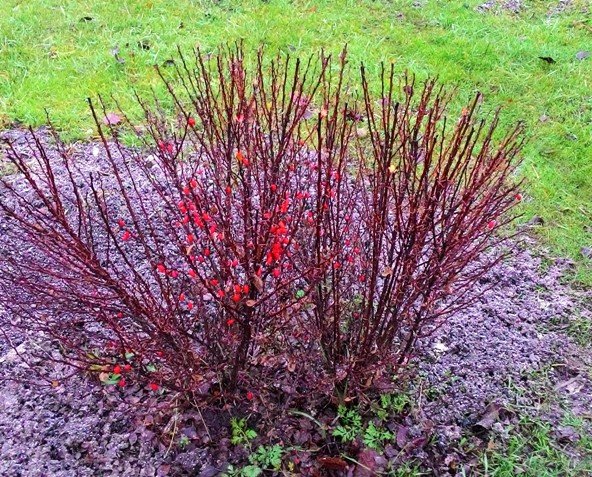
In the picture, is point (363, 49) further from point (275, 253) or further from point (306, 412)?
point (275, 253)

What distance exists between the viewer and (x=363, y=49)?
17.6 feet

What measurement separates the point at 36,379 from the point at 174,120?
241 cm

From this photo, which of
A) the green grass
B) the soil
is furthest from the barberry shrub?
the green grass

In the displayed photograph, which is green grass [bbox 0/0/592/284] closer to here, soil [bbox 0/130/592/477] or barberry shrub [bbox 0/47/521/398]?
soil [bbox 0/130/592/477]

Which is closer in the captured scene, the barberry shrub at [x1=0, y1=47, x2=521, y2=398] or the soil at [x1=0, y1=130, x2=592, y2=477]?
the barberry shrub at [x1=0, y1=47, x2=521, y2=398]

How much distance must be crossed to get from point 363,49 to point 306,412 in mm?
3870

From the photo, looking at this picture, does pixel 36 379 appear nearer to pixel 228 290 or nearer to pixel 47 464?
pixel 47 464

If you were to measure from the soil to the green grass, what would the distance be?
1203mm

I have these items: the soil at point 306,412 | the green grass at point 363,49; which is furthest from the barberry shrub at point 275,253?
the green grass at point 363,49

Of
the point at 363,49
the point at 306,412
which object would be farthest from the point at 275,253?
the point at 363,49

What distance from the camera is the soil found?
2.42 metres

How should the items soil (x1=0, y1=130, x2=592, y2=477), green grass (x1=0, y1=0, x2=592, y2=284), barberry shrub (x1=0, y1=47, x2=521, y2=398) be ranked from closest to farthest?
barberry shrub (x1=0, y1=47, x2=521, y2=398) < soil (x1=0, y1=130, x2=592, y2=477) < green grass (x1=0, y1=0, x2=592, y2=284)

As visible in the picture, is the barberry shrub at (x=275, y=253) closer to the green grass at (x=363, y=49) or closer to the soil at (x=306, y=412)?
the soil at (x=306, y=412)

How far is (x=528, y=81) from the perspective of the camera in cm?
512
